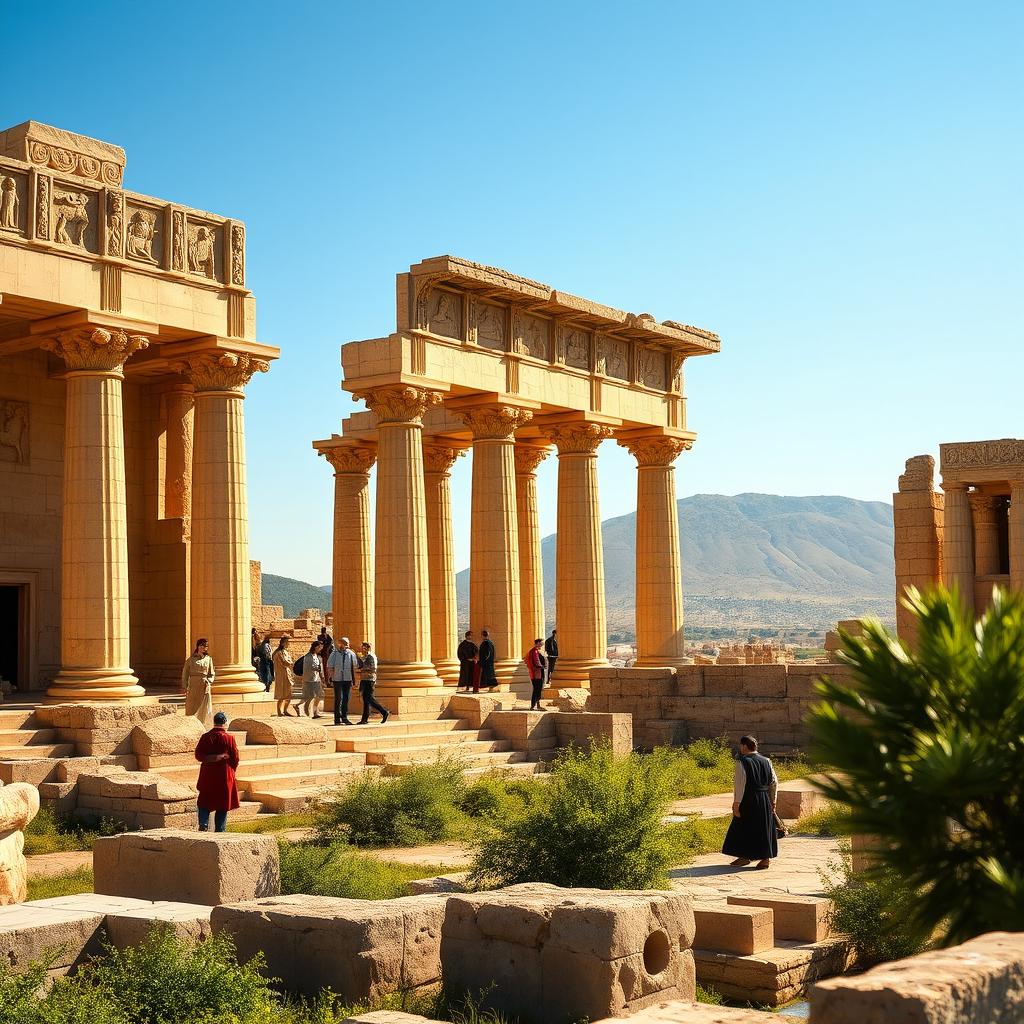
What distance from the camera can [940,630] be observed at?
611 cm

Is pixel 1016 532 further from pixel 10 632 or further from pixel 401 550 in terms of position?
pixel 10 632

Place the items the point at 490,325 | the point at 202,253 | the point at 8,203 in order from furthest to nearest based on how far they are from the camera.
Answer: the point at 490,325 < the point at 202,253 < the point at 8,203

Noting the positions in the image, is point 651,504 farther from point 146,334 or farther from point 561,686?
point 146,334

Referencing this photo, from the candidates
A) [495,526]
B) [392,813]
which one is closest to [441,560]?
[495,526]

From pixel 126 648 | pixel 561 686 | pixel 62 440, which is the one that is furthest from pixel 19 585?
pixel 561 686

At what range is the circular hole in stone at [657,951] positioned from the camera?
384 inches

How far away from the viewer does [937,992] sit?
199 inches

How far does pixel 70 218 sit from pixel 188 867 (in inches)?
578

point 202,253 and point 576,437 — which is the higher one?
point 202,253

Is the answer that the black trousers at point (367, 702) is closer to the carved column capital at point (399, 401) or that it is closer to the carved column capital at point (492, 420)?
the carved column capital at point (399, 401)

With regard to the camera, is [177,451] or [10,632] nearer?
[10,632]

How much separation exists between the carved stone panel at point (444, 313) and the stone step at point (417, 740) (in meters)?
8.58

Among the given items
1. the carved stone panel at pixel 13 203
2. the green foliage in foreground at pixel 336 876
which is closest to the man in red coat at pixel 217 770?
the green foliage in foreground at pixel 336 876

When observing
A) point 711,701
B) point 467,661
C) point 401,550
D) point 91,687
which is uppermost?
point 401,550
